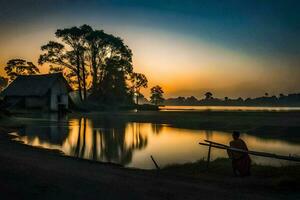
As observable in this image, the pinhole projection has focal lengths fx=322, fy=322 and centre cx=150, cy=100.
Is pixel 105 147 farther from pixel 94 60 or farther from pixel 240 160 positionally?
pixel 94 60

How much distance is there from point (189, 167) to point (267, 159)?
200 inches

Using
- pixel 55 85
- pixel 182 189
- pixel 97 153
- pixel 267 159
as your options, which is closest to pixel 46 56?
pixel 55 85

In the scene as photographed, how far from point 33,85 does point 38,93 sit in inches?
132

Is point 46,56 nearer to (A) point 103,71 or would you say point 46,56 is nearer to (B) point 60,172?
(A) point 103,71

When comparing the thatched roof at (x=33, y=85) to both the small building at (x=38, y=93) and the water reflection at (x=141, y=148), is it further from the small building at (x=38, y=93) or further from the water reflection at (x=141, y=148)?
the water reflection at (x=141, y=148)

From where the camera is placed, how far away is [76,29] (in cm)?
7175

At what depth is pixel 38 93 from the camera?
60.6 metres

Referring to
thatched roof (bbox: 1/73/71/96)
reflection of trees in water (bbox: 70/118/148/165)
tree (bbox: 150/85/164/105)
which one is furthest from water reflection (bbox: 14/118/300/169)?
tree (bbox: 150/85/164/105)

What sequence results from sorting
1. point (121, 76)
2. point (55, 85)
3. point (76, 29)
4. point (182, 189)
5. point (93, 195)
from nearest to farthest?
point (93, 195), point (182, 189), point (55, 85), point (76, 29), point (121, 76)

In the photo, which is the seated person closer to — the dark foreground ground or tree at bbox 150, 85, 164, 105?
the dark foreground ground

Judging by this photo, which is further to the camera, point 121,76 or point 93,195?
point 121,76

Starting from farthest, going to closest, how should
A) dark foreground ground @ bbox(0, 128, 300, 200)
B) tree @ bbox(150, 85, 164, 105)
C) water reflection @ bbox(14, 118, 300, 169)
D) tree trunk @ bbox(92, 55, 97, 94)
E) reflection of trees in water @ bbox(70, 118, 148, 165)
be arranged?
tree @ bbox(150, 85, 164, 105) < tree trunk @ bbox(92, 55, 97, 94) < reflection of trees in water @ bbox(70, 118, 148, 165) < water reflection @ bbox(14, 118, 300, 169) < dark foreground ground @ bbox(0, 128, 300, 200)

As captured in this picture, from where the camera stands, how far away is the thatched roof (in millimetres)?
61406

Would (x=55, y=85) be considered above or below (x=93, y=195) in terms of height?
above
